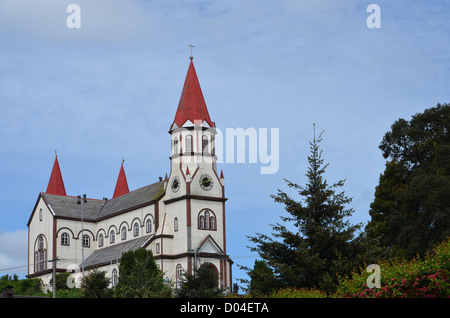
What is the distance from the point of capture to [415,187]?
2309 inches

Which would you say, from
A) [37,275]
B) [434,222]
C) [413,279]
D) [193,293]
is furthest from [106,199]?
[413,279]

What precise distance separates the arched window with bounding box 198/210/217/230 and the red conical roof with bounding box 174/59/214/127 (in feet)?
30.3

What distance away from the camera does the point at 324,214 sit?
38719mm

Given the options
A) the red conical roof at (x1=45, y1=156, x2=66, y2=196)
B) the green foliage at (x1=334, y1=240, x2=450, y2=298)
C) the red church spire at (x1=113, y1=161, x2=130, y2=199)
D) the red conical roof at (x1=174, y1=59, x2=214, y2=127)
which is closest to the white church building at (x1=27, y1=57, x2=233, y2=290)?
the red conical roof at (x1=174, y1=59, x2=214, y2=127)

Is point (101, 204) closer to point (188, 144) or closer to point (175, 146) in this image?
point (175, 146)

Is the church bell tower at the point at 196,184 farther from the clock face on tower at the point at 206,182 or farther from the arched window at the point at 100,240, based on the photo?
the arched window at the point at 100,240

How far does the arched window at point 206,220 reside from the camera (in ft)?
270

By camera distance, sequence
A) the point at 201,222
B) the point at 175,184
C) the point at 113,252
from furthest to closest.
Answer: the point at 113,252, the point at 175,184, the point at 201,222

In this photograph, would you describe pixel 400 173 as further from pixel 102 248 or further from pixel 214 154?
pixel 102 248

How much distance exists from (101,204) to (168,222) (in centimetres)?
1855

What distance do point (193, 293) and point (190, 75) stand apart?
48141 mm

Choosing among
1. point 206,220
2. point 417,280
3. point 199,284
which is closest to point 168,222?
point 206,220

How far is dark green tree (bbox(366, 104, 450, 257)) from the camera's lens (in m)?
57.3

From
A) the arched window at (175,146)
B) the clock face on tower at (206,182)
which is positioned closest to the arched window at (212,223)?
the clock face on tower at (206,182)
